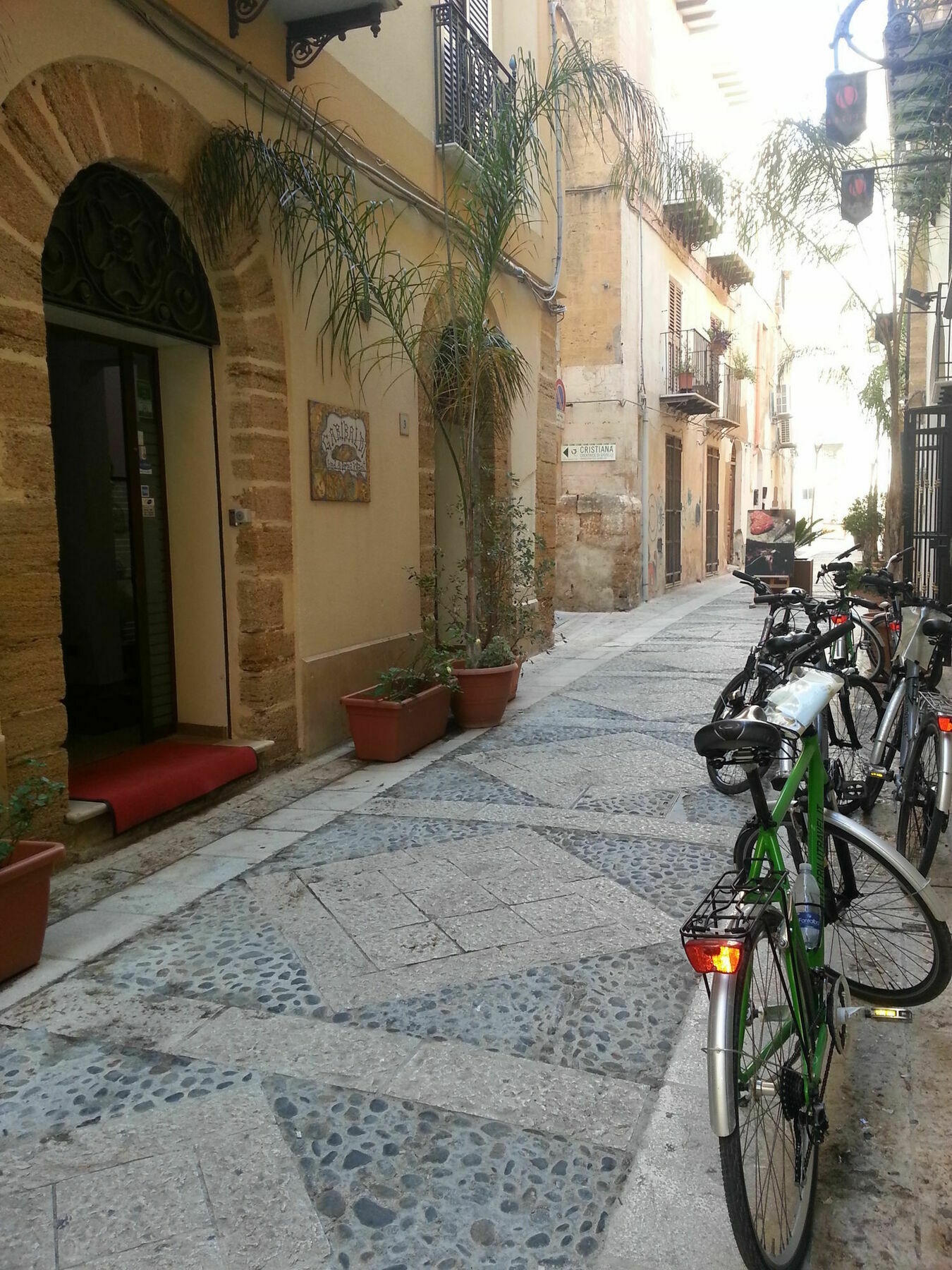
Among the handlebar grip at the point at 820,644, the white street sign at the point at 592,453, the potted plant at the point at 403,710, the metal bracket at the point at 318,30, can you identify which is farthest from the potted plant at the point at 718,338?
the handlebar grip at the point at 820,644

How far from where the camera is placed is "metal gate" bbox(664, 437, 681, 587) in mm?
17281

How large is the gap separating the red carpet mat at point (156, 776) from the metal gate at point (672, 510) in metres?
12.8

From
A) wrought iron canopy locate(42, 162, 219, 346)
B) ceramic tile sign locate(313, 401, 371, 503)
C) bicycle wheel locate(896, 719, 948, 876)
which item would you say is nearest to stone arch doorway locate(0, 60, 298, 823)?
wrought iron canopy locate(42, 162, 219, 346)

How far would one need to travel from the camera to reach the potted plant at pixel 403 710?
587cm

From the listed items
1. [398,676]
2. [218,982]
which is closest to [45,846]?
[218,982]

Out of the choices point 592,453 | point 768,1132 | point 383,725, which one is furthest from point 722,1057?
point 592,453

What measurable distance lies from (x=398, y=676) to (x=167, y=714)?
1410 mm

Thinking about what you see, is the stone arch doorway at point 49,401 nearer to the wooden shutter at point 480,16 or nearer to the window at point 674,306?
the wooden shutter at point 480,16

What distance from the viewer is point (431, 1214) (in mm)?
2074

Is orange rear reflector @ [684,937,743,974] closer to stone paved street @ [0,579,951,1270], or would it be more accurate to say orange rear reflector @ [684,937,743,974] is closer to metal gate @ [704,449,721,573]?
stone paved street @ [0,579,951,1270]

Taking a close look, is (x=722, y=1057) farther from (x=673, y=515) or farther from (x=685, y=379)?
(x=673, y=515)

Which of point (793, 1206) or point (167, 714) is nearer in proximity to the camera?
point (793, 1206)

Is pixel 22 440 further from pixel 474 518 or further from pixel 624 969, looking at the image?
pixel 474 518

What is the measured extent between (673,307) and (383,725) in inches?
553
